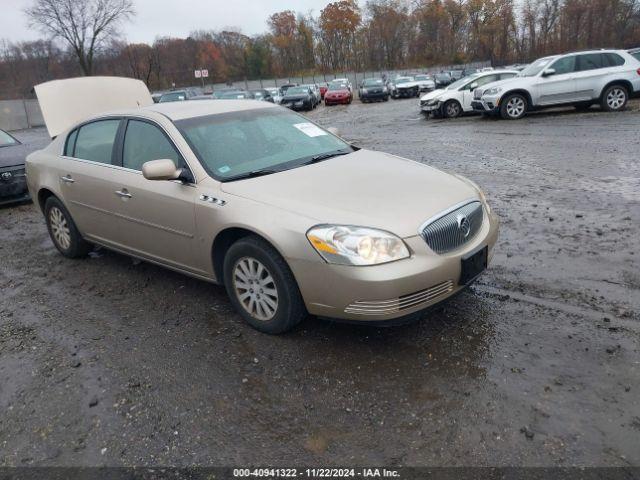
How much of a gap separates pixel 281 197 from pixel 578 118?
13447mm

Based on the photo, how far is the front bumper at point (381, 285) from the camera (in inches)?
117

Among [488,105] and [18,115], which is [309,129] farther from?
[18,115]

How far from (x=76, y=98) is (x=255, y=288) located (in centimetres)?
727

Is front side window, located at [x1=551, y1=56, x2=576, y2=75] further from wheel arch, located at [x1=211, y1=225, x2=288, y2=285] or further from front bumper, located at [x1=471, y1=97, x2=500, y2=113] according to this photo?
wheel arch, located at [x1=211, y1=225, x2=288, y2=285]

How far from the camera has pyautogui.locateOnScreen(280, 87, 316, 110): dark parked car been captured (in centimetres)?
2919

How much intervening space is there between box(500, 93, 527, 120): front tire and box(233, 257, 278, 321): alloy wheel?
1356 centimetres

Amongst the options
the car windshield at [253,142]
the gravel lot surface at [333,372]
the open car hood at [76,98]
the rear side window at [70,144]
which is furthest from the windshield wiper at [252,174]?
the open car hood at [76,98]

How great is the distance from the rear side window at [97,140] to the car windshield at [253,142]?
94 centimetres

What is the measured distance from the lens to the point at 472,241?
345cm

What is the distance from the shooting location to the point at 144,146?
4270 mm

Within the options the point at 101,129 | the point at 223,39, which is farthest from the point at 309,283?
the point at 223,39

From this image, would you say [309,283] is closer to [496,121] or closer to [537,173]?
[537,173]

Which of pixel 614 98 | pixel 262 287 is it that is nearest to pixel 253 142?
pixel 262 287

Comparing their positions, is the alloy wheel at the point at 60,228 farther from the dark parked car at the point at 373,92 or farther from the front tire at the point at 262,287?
the dark parked car at the point at 373,92
